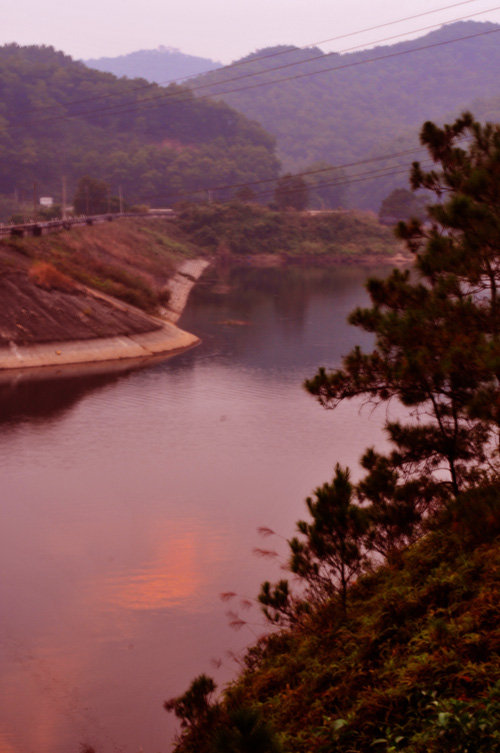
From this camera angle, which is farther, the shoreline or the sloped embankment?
the shoreline

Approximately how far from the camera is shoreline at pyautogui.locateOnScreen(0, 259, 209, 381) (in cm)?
5044

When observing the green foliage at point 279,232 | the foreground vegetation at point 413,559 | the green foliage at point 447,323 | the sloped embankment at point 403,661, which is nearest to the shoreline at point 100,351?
the green foliage at point 447,323

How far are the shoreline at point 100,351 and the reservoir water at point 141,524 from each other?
2.94m

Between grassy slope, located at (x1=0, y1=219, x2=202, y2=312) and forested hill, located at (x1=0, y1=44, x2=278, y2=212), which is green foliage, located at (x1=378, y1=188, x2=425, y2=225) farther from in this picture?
grassy slope, located at (x1=0, y1=219, x2=202, y2=312)

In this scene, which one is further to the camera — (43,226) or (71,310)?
(43,226)

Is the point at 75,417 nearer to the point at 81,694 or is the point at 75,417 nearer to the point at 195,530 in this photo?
the point at 195,530

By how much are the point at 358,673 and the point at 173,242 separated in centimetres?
11376

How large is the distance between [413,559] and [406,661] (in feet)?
12.6

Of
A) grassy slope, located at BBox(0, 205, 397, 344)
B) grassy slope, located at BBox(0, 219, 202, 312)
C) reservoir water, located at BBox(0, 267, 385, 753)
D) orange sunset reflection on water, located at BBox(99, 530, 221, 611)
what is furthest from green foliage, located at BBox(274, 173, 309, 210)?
orange sunset reflection on water, located at BBox(99, 530, 221, 611)

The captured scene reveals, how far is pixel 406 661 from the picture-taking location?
32.7 ft

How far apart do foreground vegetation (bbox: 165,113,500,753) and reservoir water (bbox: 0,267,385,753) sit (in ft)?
11.5

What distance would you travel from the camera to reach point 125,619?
19938 millimetres

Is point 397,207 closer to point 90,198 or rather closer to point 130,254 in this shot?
point 90,198

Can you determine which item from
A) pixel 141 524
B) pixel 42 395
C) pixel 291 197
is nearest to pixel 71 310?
pixel 42 395
